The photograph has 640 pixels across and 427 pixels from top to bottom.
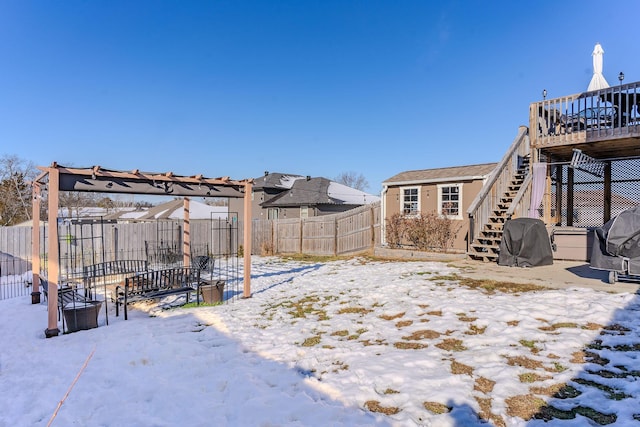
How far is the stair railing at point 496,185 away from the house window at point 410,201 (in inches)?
135

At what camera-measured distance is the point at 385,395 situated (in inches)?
131

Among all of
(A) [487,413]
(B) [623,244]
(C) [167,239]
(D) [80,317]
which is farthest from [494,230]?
(C) [167,239]

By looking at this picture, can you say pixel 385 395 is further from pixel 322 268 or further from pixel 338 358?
pixel 322 268

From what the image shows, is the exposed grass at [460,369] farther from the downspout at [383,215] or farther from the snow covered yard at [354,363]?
the downspout at [383,215]

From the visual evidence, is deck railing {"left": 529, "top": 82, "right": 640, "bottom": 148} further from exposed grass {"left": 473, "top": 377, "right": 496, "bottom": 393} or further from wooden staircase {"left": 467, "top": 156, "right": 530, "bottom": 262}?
exposed grass {"left": 473, "top": 377, "right": 496, "bottom": 393}

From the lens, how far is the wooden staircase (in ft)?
31.9

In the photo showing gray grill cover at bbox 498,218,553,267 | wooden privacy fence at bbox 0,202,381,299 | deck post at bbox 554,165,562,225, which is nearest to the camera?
gray grill cover at bbox 498,218,553,267

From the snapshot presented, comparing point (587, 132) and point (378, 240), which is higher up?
point (587, 132)

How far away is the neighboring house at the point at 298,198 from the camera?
2184cm

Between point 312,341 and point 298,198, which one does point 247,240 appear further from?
point 298,198

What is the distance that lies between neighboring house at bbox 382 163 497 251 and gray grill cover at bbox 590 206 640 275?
5.87 m

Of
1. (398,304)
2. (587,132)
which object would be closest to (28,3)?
(398,304)

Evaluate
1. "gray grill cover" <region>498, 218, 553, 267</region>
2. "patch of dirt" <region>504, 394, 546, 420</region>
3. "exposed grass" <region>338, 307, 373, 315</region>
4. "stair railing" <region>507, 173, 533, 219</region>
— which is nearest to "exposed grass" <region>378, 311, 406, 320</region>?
"exposed grass" <region>338, 307, 373, 315</region>

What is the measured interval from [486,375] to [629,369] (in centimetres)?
134
